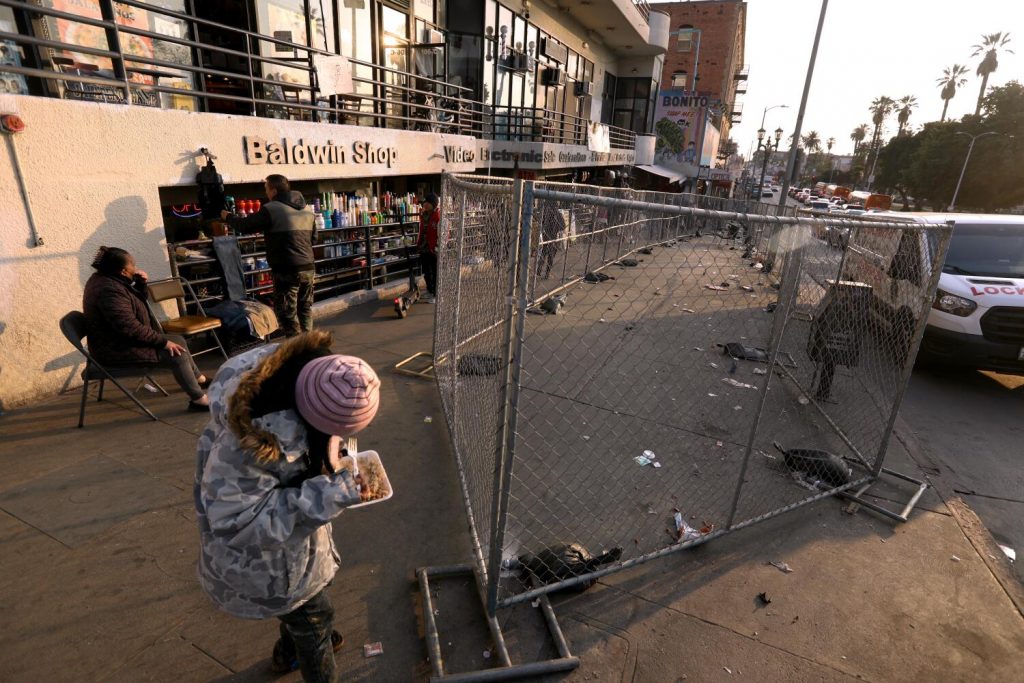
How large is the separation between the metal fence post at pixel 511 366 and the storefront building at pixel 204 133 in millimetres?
4822

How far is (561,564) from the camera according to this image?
2990 mm

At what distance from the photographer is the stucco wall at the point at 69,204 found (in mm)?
4547

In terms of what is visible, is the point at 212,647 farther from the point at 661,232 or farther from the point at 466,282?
the point at 661,232

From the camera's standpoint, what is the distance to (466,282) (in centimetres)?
572

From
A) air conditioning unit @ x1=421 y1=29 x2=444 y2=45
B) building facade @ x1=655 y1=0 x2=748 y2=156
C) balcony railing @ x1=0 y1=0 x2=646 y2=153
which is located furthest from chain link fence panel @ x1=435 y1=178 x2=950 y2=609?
building facade @ x1=655 y1=0 x2=748 y2=156

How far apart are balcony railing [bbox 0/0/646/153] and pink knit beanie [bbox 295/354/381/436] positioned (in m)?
4.87

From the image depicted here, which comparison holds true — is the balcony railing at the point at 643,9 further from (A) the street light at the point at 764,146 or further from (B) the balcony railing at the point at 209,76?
(A) the street light at the point at 764,146

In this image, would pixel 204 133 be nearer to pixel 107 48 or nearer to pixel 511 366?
pixel 107 48

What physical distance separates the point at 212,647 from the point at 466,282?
13.1 ft

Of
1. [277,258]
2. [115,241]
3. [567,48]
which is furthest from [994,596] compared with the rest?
[567,48]

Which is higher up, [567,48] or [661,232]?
[567,48]

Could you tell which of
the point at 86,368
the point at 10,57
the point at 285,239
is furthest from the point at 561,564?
the point at 10,57

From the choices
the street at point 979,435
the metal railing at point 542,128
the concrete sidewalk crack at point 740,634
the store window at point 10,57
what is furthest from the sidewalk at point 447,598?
the metal railing at point 542,128

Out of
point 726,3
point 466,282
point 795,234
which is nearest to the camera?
point 795,234
